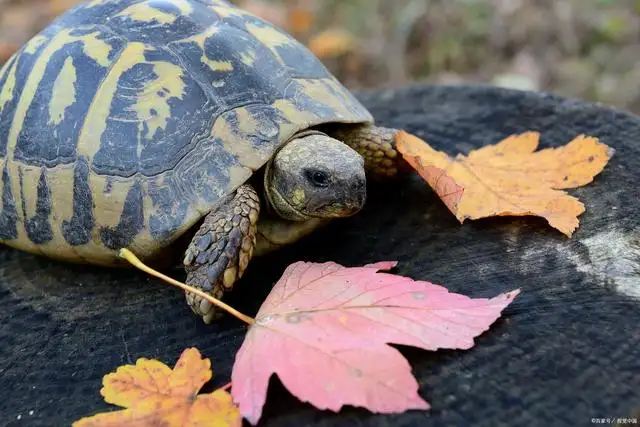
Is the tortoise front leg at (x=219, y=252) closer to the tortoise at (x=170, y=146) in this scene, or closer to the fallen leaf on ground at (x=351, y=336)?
the tortoise at (x=170, y=146)

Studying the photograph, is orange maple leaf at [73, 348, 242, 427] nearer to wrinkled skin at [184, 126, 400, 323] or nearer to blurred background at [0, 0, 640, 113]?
wrinkled skin at [184, 126, 400, 323]

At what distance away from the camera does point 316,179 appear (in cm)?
201

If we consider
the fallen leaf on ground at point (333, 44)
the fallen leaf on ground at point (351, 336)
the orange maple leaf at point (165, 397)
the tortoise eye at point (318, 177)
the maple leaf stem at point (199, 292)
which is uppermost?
the tortoise eye at point (318, 177)

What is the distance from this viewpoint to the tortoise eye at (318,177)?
1991 mm

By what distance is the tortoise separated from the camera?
1.96 meters

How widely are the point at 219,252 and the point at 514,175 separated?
1030 millimetres

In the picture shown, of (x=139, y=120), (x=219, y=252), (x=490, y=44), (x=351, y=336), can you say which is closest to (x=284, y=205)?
(x=219, y=252)

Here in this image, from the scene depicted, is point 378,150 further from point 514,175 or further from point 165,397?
point 165,397

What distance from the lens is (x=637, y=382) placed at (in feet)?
4.42

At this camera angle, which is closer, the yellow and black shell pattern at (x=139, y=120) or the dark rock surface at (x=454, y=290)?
the dark rock surface at (x=454, y=290)

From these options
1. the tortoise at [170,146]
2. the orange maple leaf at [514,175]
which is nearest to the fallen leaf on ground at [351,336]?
the tortoise at [170,146]

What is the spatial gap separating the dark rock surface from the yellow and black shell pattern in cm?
22

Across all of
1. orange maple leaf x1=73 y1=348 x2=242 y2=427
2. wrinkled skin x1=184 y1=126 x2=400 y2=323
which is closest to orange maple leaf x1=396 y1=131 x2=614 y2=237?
wrinkled skin x1=184 y1=126 x2=400 y2=323

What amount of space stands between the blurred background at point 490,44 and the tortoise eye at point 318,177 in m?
3.26
